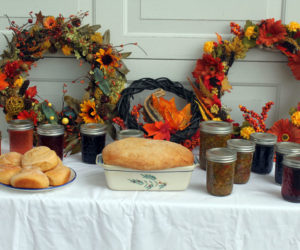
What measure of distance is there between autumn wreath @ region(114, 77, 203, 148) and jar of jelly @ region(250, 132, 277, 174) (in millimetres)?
250

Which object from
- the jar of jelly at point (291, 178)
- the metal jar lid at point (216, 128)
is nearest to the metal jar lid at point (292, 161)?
the jar of jelly at point (291, 178)

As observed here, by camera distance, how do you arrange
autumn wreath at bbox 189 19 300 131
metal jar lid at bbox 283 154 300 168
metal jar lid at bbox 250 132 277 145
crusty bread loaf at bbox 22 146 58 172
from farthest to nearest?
autumn wreath at bbox 189 19 300 131
metal jar lid at bbox 250 132 277 145
crusty bread loaf at bbox 22 146 58 172
metal jar lid at bbox 283 154 300 168

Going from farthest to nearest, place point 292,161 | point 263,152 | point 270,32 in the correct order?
Answer: 1. point 270,32
2. point 263,152
3. point 292,161

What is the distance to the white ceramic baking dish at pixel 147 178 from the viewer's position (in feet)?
3.30

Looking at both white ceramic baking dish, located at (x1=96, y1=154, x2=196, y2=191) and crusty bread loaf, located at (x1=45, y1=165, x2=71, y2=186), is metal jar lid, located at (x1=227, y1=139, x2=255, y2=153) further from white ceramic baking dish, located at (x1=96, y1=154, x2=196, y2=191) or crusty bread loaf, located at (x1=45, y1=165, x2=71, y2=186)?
crusty bread loaf, located at (x1=45, y1=165, x2=71, y2=186)

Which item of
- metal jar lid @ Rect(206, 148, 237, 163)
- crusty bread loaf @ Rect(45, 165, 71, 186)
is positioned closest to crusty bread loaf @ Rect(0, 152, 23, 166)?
crusty bread loaf @ Rect(45, 165, 71, 186)

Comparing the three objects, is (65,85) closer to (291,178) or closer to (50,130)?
(50,130)

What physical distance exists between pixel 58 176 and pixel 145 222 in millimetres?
278

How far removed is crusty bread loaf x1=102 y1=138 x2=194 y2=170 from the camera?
99 centimetres

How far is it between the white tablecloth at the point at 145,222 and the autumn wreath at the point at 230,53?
19.8 inches

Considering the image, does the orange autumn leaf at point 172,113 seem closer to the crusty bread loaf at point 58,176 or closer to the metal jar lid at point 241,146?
the metal jar lid at point 241,146

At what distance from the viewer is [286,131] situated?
1335mm

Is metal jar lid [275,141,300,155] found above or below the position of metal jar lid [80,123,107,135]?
below

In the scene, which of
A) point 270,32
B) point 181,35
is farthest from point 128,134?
point 270,32
